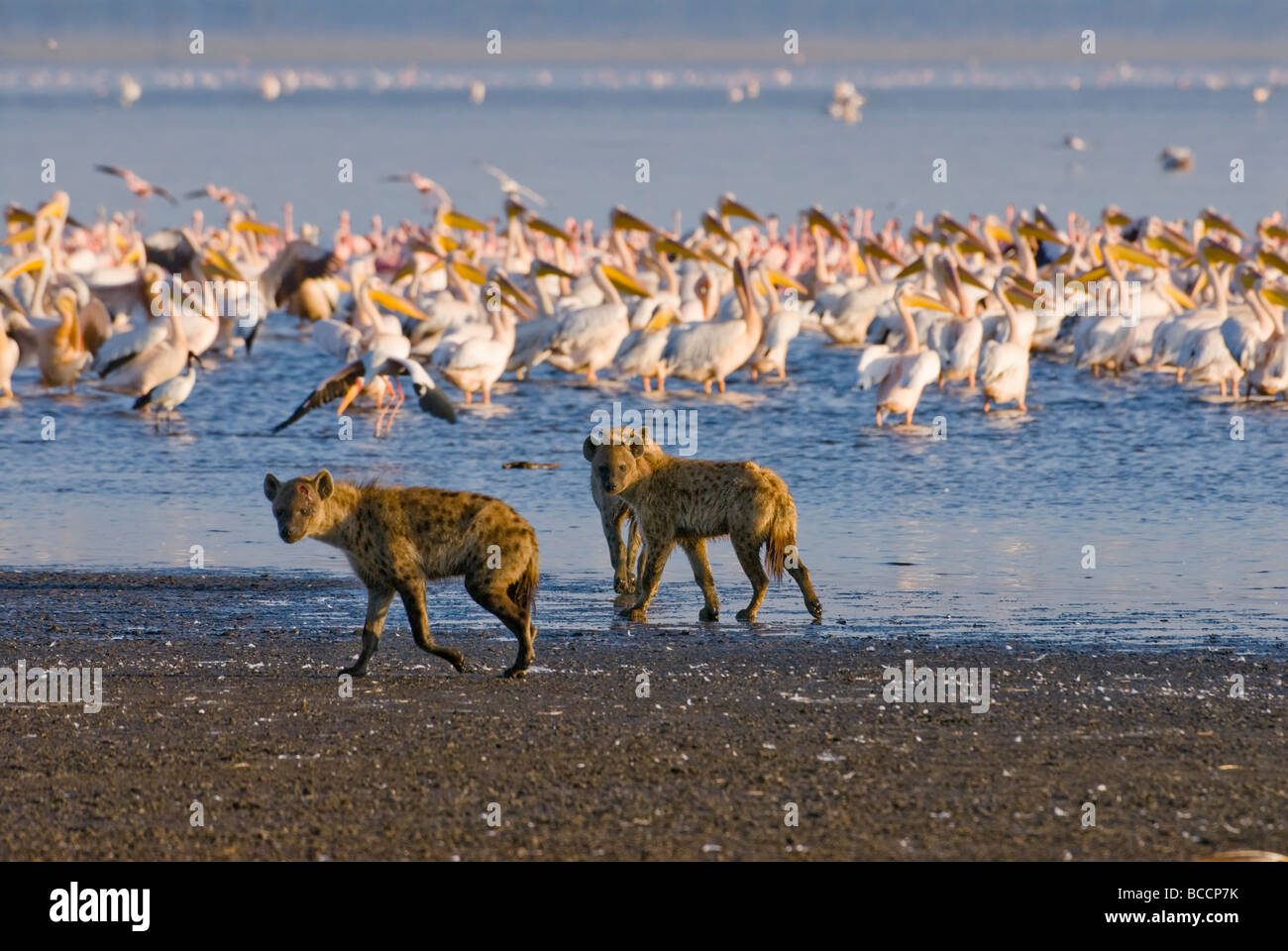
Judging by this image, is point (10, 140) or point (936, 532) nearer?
point (936, 532)

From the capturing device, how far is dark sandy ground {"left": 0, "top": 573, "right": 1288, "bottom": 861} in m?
5.21

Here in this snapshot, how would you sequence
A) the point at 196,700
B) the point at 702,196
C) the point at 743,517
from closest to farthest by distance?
the point at 196,700
the point at 743,517
the point at 702,196

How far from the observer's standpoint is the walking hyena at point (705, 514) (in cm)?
840

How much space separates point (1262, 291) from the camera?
19.2 m

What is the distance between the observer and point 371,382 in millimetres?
16500

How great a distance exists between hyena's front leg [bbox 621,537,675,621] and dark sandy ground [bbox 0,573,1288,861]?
415 mm

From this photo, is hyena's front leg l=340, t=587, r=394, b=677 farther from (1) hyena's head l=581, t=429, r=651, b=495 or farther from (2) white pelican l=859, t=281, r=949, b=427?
(2) white pelican l=859, t=281, r=949, b=427

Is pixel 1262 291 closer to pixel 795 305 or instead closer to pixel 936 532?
pixel 795 305

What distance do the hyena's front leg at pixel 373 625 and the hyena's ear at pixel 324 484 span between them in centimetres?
38

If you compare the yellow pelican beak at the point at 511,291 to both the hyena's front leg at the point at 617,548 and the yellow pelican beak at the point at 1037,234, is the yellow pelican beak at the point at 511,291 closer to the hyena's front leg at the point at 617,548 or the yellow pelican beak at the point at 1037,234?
the yellow pelican beak at the point at 1037,234

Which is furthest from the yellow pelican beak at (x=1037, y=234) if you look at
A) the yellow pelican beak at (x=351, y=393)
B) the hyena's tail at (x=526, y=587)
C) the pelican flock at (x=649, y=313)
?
the hyena's tail at (x=526, y=587)

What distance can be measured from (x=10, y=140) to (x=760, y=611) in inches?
2616
